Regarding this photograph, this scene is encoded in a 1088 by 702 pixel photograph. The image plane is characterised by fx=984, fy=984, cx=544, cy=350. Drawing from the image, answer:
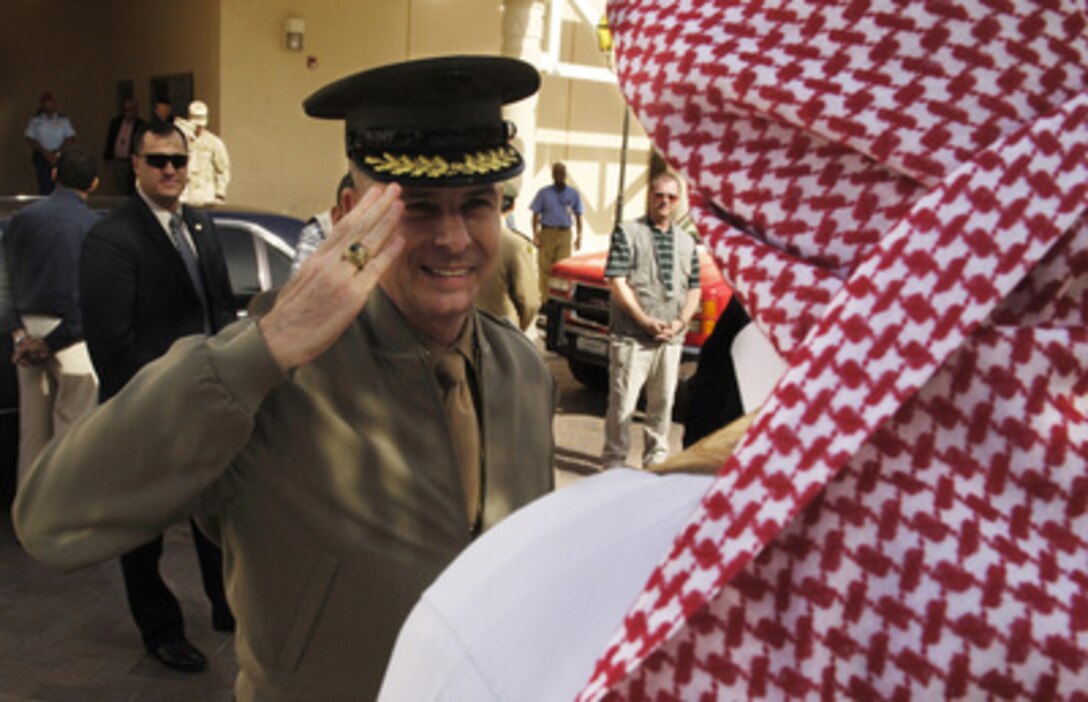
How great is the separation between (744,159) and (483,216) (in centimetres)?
140

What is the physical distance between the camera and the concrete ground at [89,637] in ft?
12.6

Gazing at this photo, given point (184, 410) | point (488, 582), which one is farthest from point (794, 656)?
point (184, 410)

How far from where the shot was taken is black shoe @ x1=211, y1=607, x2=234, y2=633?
4340mm

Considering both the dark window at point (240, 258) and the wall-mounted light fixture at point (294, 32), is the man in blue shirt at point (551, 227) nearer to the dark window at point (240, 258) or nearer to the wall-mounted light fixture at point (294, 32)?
the wall-mounted light fixture at point (294, 32)

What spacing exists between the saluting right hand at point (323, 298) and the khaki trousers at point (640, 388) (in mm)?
5226

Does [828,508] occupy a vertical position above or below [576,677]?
above

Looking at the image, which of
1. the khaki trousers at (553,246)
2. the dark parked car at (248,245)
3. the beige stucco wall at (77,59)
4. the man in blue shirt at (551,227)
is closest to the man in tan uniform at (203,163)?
the beige stucco wall at (77,59)

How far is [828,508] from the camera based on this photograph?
58 centimetres

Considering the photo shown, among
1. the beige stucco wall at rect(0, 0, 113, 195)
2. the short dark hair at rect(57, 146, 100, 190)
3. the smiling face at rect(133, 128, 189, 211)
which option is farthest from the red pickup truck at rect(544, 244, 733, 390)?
the beige stucco wall at rect(0, 0, 113, 195)

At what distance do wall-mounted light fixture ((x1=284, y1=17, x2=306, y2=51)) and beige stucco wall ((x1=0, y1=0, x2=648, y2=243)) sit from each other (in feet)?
0.27

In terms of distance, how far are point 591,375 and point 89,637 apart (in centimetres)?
573

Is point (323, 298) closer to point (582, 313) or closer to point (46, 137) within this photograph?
point (582, 313)

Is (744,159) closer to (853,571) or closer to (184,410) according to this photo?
(853,571)

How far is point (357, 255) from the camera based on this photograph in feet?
4.65
